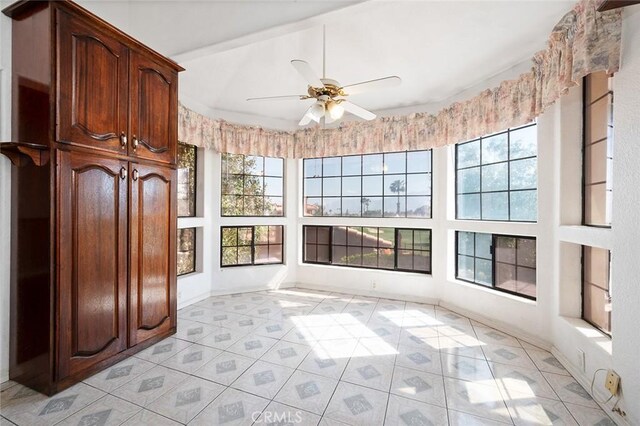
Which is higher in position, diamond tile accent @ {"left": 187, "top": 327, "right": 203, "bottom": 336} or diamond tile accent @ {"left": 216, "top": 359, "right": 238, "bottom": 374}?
diamond tile accent @ {"left": 187, "top": 327, "right": 203, "bottom": 336}

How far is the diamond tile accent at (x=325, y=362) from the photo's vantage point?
228 cm

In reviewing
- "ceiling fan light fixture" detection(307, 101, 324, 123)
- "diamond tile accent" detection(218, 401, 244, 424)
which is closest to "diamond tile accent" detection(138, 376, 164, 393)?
"diamond tile accent" detection(218, 401, 244, 424)

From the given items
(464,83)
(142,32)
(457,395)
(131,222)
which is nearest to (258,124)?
(142,32)

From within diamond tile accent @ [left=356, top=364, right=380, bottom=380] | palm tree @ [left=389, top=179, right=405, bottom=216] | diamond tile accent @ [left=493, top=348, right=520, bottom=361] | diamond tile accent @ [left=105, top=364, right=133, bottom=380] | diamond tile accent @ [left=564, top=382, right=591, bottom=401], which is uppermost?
palm tree @ [left=389, top=179, right=405, bottom=216]

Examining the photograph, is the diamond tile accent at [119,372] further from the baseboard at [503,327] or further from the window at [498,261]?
the window at [498,261]

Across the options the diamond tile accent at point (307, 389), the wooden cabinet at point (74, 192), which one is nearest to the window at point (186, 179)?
the wooden cabinet at point (74, 192)

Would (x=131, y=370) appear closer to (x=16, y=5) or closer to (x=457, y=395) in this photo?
(x=457, y=395)

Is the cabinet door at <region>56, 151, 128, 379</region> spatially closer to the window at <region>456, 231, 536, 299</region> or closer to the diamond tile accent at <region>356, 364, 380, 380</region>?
the diamond tile accent at <region>356, 364, 380, 380</region>

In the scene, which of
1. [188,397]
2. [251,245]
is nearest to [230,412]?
[188,397]

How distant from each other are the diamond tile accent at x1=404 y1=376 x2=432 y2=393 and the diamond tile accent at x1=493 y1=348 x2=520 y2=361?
93 cm

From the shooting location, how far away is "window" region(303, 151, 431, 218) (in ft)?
13.2

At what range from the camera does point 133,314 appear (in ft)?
7.45

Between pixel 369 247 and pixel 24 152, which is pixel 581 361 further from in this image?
pixel 24 152

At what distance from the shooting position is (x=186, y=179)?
12.8 feet
